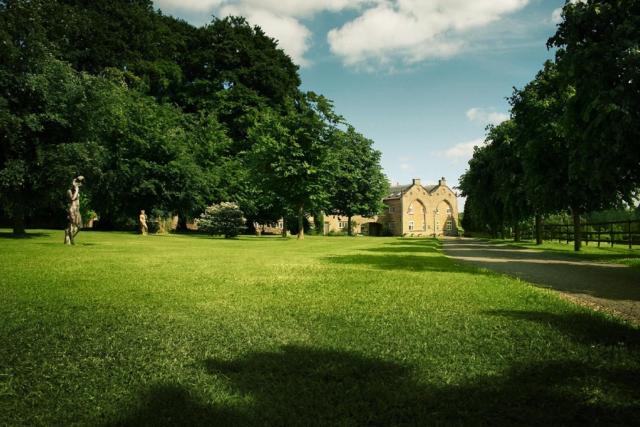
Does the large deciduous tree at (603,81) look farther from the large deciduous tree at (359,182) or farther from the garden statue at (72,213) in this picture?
the large deciduous tree at (359,182)

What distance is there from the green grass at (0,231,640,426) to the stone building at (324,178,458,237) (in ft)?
249

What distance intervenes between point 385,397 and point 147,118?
3561cm

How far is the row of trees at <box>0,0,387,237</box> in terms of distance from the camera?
22.1 metres

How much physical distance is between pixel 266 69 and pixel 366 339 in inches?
1686

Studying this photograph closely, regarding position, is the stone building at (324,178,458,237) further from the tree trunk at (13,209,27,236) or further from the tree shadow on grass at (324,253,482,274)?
the tree shadow on grass at (324,253,482,274)

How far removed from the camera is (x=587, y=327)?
5.74 metres

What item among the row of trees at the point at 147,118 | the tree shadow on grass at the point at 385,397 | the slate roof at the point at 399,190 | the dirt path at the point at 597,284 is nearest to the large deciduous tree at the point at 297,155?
the row of trees at the point at 147,118

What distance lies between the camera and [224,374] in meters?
3.87

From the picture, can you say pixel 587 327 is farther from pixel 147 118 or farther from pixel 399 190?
pixel 399 190

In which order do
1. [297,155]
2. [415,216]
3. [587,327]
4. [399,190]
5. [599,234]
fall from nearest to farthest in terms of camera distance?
[587,327] < [599,234] < [297,155] < [415,216] < [399,190]

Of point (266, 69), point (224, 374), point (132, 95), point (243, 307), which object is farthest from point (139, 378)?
point (266, 69)

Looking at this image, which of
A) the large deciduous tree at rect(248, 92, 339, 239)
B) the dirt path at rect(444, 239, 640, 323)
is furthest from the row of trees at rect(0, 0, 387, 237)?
the dirt path at rect(444, 239, 640, 323)

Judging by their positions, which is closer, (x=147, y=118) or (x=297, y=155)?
(x=297, y=155)

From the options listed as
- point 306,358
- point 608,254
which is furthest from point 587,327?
point 608,254
